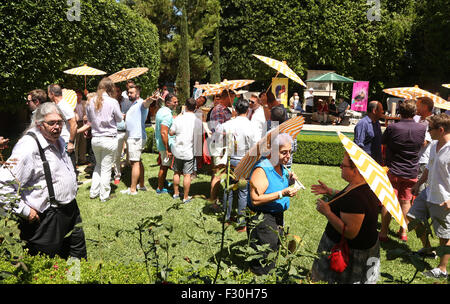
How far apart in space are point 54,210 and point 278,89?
16.3 meters

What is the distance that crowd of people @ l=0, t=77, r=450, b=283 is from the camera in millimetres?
2648

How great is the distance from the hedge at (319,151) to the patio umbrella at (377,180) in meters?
7.69

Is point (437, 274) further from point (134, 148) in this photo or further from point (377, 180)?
point (134, 148)

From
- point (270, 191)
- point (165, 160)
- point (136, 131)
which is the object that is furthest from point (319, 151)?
point (270, 191)

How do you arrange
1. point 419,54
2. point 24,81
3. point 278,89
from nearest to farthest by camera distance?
point 24,81
point 278,89
point 419,54

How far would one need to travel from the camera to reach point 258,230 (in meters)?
3.20

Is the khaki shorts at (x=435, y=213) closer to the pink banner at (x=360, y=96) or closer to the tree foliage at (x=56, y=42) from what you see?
the tree foliage at (x=56, y=42)

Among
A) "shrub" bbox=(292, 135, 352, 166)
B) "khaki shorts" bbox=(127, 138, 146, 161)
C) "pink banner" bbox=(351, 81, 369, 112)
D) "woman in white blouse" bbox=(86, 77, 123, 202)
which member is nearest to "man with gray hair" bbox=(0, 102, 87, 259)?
"woman in white blouse" bbox=(86, 77, 123, 202)

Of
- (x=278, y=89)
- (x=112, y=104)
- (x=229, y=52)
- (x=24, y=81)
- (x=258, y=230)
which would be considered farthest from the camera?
(x=229, y=52)

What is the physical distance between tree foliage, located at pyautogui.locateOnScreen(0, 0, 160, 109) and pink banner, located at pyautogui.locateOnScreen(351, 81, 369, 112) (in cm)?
1272

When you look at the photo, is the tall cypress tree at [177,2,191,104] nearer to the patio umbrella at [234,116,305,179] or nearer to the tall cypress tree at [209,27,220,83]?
the tall cypress tree at [209,27,220,83]

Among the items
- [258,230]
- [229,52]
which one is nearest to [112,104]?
[258,230]
